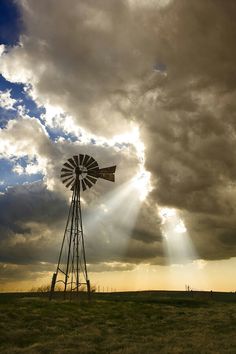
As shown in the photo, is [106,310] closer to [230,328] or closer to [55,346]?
[230,328]

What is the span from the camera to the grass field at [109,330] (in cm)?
1872

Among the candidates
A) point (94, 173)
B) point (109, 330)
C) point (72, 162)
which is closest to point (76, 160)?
point (72, 162)

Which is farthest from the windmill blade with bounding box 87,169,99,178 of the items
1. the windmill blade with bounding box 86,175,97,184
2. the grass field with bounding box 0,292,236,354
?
the grass field with bounding box 0,292,236,354

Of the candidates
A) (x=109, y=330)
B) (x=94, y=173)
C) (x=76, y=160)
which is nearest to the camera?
(x=109, y=330)

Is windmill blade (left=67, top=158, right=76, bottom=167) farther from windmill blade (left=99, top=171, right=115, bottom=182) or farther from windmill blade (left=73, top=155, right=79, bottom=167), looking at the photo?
windmill blade (left=99, top=171, right=115, bottom=182)

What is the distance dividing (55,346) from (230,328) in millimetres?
13372

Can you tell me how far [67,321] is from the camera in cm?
2830

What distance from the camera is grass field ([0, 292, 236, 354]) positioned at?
61.4ft

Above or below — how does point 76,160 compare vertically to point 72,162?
above

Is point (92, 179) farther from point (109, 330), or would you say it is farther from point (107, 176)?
point (109, 330)

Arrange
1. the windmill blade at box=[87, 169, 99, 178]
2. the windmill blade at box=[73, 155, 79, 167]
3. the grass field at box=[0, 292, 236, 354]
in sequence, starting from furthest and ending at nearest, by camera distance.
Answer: the windmill blade at box=[87, 169, 99, 178], the windmill blade at box=[73, 155, 79, 167], the grass field at box=[0, 292, 236, 354]

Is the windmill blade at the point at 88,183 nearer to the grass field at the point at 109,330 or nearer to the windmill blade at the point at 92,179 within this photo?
the windmill blade at the point at 92,179

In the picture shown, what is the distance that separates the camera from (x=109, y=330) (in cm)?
2522

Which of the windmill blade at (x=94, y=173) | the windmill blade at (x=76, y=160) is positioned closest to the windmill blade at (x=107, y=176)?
the windmill blade at (x=94, y=173)
